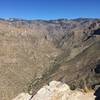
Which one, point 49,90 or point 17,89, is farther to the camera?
point 17,89

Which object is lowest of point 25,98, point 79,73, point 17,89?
point 17,89

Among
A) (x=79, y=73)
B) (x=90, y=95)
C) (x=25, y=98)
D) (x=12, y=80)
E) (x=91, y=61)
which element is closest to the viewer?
(x=90, y=95)

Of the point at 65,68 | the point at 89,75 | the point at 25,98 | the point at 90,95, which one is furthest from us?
the point at 65,68

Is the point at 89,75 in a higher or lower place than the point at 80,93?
lower

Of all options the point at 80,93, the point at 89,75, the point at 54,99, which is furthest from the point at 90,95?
the point at 89,75

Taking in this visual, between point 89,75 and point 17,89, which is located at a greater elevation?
point 89,75

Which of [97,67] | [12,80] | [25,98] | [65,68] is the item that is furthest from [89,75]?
[25,98]

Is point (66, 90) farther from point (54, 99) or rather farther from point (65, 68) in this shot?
point (65, 68)

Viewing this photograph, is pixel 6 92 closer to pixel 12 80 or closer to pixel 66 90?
pixel 12 80

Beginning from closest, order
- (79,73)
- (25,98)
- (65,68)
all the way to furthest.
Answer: (25,98) < (79,73) < (65,68)
